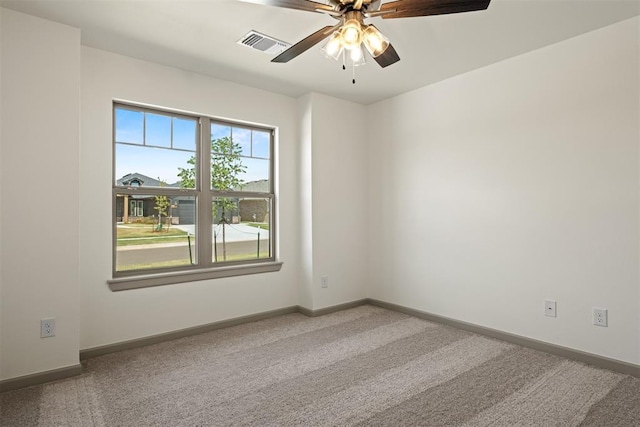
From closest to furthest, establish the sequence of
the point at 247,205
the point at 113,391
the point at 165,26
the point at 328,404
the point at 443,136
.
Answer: the point at 328,404 → the point at 113,391 → the point at 165,26 → the point at 443,136 → the point at 247,205

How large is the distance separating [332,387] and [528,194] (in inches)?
90.3

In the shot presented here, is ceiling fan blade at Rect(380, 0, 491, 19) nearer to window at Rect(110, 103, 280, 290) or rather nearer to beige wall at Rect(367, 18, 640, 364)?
beige wall at Rect(367, 18, 640, 364)

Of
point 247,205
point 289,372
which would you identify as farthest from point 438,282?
point 247,205

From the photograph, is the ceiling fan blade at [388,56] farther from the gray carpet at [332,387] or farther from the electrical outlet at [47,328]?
the electrical outlet at [47,328]

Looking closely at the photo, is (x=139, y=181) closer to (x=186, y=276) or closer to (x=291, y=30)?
(x=186, y=276)

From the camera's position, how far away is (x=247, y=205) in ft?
13.7

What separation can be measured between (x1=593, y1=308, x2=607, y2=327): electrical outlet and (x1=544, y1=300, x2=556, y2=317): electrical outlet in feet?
0.92

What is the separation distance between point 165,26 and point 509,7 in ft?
7.93

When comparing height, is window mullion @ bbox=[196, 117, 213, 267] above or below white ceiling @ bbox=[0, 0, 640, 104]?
below

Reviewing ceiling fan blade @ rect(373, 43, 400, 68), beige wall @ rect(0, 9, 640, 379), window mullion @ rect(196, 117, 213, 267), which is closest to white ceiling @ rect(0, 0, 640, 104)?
beige wall @ rect(0, 9, 640, 379)

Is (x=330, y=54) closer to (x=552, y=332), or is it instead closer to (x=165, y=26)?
(x=165, y=26)

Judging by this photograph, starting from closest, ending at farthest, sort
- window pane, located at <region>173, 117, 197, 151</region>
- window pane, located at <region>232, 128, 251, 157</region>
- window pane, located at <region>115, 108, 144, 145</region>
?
window pane, located at <region>115, 108, 144, 145</region> < window pane, located at <region>173, 117, 197, 151</region> < window pane, located at <region>232, 128, 251, 157</region>

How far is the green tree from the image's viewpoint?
12.8 feet

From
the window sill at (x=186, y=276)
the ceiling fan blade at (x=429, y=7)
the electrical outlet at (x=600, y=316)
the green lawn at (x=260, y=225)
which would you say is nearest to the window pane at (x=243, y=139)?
the green lawn at (x=260, y=225)
